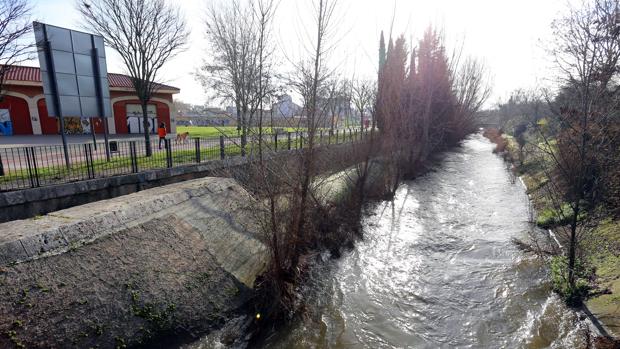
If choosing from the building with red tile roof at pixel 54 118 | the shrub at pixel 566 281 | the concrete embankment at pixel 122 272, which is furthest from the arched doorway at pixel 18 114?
the shrub at pixel 566 281

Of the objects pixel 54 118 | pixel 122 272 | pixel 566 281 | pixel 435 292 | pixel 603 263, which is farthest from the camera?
pixel 54 118

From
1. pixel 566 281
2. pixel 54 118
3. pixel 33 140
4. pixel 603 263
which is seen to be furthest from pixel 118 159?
pixel 54 118

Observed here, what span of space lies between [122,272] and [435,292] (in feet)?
18.1

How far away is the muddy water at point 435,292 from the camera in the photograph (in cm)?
480

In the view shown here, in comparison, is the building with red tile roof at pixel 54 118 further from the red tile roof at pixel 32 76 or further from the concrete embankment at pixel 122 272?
the concrete embankment at pixel 122 272

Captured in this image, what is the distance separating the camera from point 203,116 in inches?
236

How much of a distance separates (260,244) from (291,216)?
1100mm

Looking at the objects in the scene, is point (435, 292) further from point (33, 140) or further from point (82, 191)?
point (33, 140)

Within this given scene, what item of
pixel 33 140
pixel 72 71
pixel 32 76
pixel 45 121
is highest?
pixel 32 76

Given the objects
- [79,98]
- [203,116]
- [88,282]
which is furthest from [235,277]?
[79,98]

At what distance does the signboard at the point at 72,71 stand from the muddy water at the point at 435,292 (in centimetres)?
881

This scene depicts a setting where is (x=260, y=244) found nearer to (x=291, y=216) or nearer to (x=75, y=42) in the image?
(x=291, y=216)

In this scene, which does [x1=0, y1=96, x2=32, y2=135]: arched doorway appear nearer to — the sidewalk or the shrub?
the sidewalk

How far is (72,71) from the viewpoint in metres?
9.13
